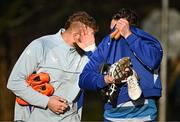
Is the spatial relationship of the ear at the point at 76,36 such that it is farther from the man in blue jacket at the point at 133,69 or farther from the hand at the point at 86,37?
the man in blue jacket at the point at 133,69

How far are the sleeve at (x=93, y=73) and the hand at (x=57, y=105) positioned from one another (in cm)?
26

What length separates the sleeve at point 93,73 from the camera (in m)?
5.09

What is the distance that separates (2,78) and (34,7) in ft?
7.02

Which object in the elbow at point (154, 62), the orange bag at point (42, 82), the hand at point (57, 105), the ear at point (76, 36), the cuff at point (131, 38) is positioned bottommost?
the hand at point (57, 105)

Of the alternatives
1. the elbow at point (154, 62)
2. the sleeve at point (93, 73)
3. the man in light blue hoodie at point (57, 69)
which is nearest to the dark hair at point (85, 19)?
the man in light blue hoodie at point (57, 69)

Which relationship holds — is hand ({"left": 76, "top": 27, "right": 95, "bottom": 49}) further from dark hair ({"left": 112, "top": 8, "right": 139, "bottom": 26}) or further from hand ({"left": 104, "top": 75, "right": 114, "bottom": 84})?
hand ({"left": 104, "top": 75, "right": 114, "bottom": 84})

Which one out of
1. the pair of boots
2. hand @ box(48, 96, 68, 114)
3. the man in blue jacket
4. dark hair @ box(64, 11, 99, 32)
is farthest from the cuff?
hand @ box(48, 96, 68, 114)

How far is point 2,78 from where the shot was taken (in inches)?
610

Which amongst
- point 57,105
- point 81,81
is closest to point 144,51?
point 81,81

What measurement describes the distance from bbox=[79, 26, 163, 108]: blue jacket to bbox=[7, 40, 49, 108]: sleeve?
473 mm

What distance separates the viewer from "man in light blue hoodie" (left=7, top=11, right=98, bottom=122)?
5527 millimetres

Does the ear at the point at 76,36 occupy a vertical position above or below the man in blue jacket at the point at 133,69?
above

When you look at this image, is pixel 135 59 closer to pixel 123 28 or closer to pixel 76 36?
pixel 123 28

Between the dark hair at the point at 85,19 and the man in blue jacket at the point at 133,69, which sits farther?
the dark hair at the point at 85,19
